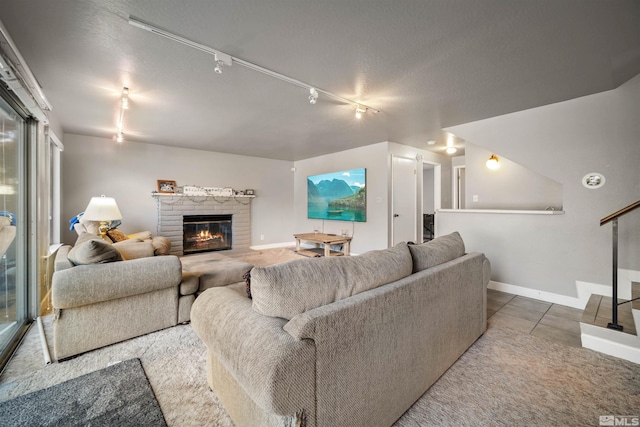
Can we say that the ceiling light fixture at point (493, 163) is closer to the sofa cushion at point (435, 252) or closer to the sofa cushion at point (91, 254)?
the sofa cushion at point (435, 252)

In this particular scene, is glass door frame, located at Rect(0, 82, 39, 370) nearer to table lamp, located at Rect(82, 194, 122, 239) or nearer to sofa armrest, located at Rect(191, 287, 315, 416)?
table lamp, located at Rect(82, 194, 122, 239)

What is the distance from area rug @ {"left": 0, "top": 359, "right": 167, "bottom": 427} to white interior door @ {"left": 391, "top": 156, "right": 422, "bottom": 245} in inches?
168

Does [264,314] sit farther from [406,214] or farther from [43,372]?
[406,214]

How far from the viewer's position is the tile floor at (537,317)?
2232mm

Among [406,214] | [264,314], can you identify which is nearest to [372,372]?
[264,314]

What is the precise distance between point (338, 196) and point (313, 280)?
4509 mm

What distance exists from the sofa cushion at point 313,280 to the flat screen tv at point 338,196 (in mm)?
3778

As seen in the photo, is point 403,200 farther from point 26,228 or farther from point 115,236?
point 26,228

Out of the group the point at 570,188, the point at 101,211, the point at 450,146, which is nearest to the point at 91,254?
the point at 101,211

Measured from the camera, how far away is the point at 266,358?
0.85m

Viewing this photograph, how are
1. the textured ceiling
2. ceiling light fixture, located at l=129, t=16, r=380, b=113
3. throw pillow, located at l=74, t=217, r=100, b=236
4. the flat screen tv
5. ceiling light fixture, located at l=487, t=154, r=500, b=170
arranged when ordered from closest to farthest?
the textured ceiling → ceiling light fixture, located at l=129, t=16, r=380, b=113 → throw pillow, located at l=74, t=217, r=100, b=236 → ceiling light fixture, located at l=487, t=154, r=500, b=170 → the flat screen tv

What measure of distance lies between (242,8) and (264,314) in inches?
66.3

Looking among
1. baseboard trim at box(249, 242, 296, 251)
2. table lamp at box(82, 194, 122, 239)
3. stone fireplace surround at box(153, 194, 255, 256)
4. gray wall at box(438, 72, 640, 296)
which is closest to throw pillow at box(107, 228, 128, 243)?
table lamp at box(82, 194, 122, 239)

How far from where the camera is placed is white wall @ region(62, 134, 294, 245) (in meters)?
4.21
